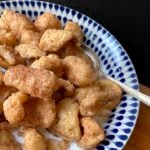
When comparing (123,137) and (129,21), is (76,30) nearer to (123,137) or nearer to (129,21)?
(129,21)

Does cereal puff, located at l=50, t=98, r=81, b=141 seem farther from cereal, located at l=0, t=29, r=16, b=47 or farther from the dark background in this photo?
the dark background

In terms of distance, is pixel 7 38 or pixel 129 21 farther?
pixel 129 21

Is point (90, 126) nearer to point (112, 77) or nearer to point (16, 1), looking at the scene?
point (112, 77)

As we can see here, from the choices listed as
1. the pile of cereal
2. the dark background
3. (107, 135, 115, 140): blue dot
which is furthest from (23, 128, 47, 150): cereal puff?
the dark background

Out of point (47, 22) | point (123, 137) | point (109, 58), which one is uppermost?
point (47, 22)

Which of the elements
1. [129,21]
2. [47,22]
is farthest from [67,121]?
[129,21]
